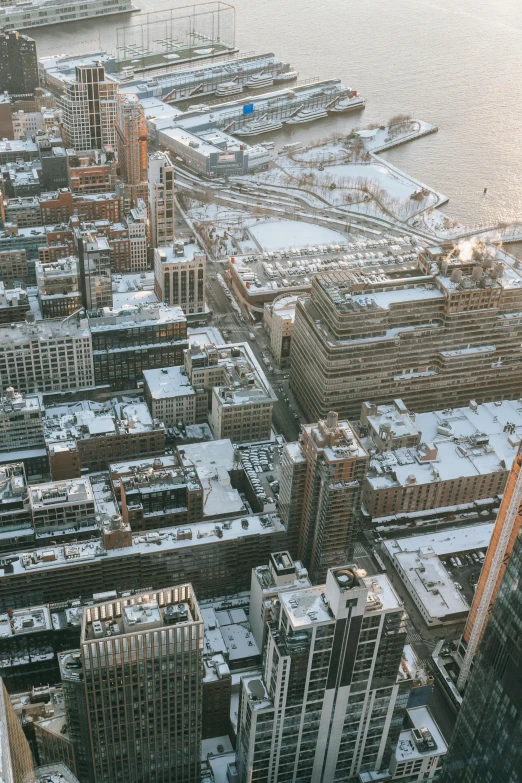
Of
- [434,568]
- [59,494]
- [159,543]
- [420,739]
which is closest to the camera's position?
[420,739]

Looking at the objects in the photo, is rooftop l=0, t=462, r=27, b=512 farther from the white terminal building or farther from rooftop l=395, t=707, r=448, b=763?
rooftop l=395, t=707, r=448, b=763

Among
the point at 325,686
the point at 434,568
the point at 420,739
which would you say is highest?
the point at 325,686

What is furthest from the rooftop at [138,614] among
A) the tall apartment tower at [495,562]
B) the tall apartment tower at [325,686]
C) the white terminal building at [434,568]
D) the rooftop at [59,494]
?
the white terminal building at [434,568]

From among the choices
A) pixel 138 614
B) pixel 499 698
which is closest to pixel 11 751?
pixel 138 614

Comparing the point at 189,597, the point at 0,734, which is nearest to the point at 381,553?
the point at 189,597

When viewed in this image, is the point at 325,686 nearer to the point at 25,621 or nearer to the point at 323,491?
the point at 323,491

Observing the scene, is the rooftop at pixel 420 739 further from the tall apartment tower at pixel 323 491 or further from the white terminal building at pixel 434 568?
the tall apartment tower at pixel 323 491

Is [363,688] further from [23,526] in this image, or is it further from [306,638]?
[23,526]
